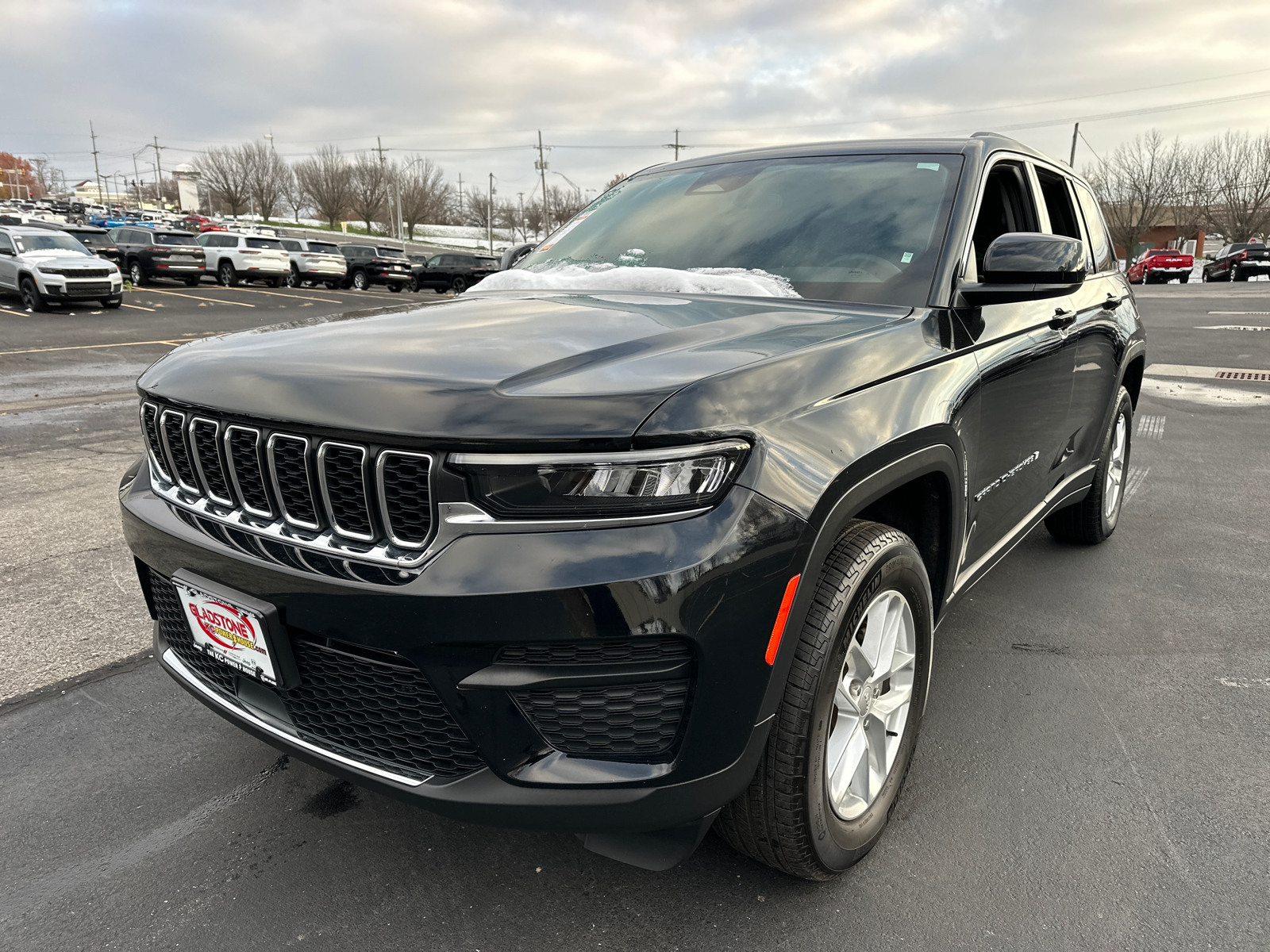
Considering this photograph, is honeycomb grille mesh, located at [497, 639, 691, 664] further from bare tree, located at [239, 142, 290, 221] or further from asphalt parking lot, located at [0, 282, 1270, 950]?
bare tree, located at [239, 142, 290, 221]

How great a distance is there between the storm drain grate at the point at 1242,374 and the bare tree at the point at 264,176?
8793 centimetres

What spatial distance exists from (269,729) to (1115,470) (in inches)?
173

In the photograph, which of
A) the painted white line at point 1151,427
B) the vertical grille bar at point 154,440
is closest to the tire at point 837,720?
the vertical grille bar at point 154,440

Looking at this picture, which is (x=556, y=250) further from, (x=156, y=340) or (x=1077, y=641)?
(x=156, y=340)

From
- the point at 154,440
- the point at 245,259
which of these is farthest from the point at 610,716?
the point at 245,259

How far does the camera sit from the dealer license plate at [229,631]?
73.9 inches

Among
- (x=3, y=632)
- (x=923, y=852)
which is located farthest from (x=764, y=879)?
(x=3, y=632)

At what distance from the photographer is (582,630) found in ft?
5.18

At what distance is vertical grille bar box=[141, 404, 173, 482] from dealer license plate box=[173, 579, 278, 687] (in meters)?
0.34

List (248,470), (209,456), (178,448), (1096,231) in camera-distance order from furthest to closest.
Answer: (1096,231) → (178,448) → (209,456) → (248,470)

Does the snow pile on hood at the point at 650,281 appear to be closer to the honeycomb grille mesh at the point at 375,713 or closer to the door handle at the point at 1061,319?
the door handle at the point at 1061,319

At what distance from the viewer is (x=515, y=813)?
168cm

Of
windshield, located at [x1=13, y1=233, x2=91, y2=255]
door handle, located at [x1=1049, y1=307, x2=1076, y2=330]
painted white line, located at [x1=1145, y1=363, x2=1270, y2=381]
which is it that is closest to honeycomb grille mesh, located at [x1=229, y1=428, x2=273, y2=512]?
door handle, located at [x1=1049, y1=307, x2=1076, y2=330]

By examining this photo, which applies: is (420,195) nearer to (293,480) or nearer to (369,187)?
(369,187)
